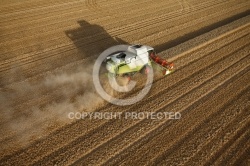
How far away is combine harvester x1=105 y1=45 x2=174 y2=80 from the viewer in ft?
44.4

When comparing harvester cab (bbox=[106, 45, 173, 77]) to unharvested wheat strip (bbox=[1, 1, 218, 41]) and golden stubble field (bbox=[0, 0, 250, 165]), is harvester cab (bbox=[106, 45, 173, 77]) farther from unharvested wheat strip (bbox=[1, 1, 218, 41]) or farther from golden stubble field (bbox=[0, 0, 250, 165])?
unharvested wheat strip (bbox=[1, 1, 218, 41])

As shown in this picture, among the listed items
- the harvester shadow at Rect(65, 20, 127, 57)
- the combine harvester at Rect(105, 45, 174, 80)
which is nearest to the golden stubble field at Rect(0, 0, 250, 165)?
the harvester shadow at Rect(65, 20, 127, 57)

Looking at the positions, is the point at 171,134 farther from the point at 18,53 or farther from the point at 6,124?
the point at 18,53

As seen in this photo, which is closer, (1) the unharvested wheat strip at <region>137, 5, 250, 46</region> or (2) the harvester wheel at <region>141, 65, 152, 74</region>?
(2) the harvester wheel at <region>141, 65, 152, 74</region>

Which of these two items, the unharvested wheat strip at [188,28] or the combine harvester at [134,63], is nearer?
the combine harvester at [134,63]

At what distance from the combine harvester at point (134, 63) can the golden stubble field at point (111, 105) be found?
0.92 m

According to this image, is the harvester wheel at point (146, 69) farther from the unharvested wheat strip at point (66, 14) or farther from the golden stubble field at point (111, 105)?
the unharvested wheat strip at point (66, 14)

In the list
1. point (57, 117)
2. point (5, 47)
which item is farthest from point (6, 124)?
point (5, 47)

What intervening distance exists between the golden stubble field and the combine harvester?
92 cm

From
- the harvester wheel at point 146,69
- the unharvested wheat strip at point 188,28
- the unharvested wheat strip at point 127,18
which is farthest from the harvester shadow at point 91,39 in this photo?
the harvester wheel at point 146,69

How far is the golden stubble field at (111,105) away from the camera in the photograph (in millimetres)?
10422

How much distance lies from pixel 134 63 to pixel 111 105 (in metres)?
2.92

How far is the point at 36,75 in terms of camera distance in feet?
49.2

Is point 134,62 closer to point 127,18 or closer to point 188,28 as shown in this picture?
point 188,28
